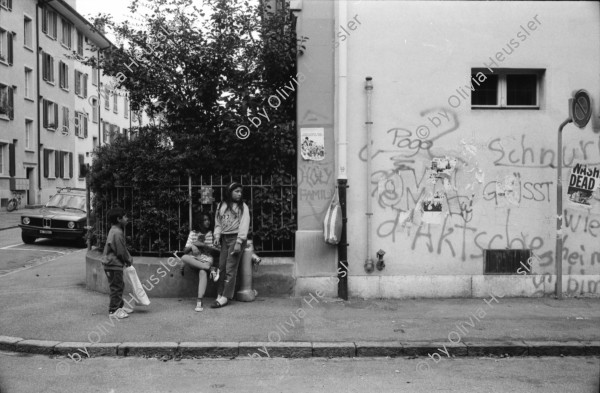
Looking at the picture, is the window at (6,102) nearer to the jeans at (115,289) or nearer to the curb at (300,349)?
the jeans at (115,289)

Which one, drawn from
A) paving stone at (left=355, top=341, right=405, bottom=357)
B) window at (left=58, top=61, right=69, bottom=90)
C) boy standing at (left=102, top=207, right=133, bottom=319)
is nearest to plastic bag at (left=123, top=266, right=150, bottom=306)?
boy standing at (left=102, top=207, right=133, bottom=319)

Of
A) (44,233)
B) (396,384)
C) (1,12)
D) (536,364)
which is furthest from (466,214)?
(1,12)

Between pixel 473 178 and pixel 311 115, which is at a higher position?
pixel 311 115

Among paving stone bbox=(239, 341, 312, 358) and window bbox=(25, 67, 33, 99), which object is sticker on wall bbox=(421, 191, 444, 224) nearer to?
paving stone bbox=(239, 341, 312, 358)

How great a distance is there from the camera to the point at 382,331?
693cm

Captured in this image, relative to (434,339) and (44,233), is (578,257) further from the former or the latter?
(44,233)

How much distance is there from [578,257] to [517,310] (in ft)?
5.78

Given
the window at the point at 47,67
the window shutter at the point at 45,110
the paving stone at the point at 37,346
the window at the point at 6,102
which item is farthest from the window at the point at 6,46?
the paving stone at the point at 37,346

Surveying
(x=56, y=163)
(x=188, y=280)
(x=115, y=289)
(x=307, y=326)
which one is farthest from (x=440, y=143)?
(x=56, y=163)

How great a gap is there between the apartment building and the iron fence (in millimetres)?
19646

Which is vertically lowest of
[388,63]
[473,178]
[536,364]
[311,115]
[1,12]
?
[536,364]

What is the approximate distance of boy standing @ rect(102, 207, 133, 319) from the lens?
7.69 m

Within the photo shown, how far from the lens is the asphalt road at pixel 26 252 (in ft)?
42.3

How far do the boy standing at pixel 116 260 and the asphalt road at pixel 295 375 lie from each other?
1.51 metres
